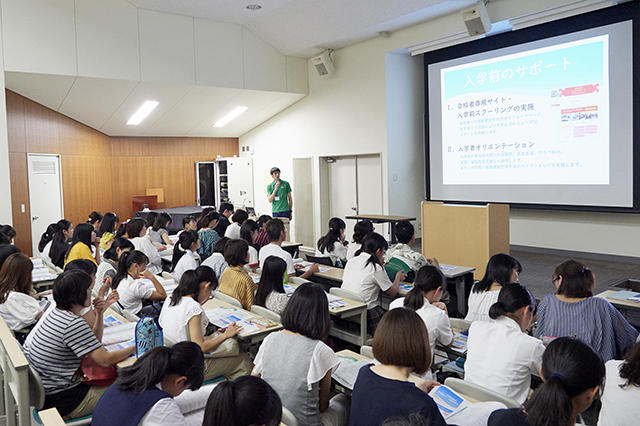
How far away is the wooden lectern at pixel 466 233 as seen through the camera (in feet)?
19.5

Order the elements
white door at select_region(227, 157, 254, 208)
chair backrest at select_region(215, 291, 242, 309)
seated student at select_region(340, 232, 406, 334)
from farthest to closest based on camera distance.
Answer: white door at select_region(227, 157, 254, 208) < seated student at select_region(340, 232, 406, 334) < chair backrest at select_region(215, 291, 242, 309)

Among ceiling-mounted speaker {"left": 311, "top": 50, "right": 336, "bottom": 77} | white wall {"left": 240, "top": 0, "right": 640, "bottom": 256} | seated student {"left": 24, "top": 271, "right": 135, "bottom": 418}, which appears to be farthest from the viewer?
ceiling-mounted speaker {"left": 311, "top": 50, "right": 336, "bottom": 77}

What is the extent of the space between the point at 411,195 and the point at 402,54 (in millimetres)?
2651

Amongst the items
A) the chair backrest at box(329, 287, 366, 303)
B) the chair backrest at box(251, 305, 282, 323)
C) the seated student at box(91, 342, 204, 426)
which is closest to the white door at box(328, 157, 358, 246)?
the chair backrest at box(329, 287, 366, 303)

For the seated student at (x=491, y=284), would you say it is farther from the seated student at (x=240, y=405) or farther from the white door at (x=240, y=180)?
the white door at (x=240, y=180)

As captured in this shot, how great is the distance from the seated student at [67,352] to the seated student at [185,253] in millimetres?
2017

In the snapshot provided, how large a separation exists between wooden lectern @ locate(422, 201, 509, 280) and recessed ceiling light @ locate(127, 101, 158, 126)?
5.78 meters

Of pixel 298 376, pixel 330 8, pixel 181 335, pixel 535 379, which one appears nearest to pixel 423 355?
pixel 298 376

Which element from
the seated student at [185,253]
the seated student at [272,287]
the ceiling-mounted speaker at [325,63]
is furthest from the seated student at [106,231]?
the ceiling-mounted speaker at [325,63]

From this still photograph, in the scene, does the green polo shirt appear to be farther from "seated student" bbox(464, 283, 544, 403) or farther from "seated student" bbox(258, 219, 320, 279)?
"seated student" bbox(464, 283, 544, 403)

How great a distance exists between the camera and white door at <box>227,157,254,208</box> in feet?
38.7

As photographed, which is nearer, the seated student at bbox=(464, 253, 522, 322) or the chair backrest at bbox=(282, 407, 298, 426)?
the chair backrest at bbox=(282, 407, 298, 426)

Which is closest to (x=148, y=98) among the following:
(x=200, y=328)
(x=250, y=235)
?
(x=250, y=235)

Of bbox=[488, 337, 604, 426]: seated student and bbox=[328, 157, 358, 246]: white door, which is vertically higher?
bbox=[328, 157, 358, 246]: white door
